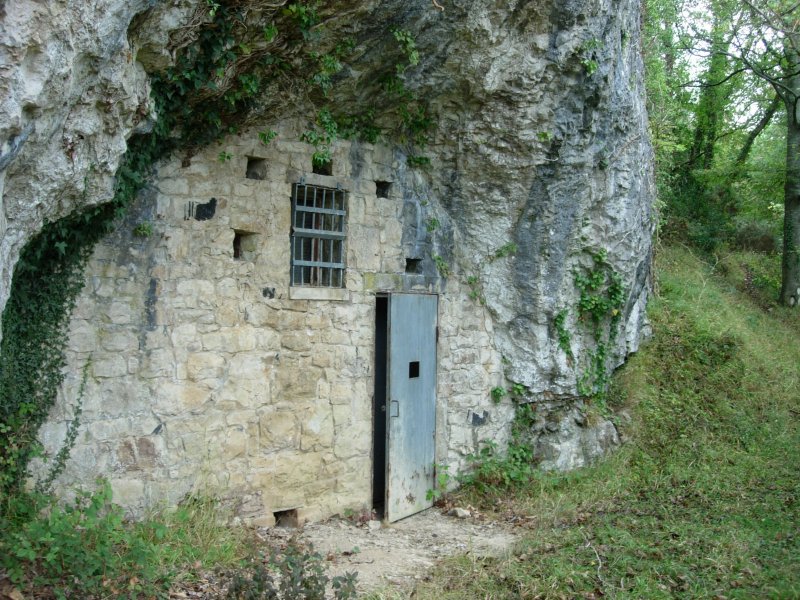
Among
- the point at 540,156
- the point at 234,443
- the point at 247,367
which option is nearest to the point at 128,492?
the point at 234,443

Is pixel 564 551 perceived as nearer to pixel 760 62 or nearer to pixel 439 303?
pixel 439 303

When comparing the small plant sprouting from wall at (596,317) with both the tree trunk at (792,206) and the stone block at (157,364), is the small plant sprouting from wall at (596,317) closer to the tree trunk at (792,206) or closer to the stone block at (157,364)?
the stone block at (157,364)

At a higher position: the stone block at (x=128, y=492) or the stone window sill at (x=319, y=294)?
the stone window sill at (x=319, y=294)

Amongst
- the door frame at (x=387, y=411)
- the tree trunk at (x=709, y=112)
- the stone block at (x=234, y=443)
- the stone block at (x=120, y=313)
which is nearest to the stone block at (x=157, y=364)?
the stone block at (x=120, y=313)

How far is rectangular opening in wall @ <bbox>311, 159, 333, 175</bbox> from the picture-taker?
6.25m

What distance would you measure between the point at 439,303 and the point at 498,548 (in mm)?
2588

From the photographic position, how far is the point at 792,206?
12719mm

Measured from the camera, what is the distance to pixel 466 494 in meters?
7.27

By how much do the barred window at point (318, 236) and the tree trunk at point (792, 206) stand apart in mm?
9857

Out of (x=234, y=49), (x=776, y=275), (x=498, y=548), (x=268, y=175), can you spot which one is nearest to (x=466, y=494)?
(x=498, y=548)

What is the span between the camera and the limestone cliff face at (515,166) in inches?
219

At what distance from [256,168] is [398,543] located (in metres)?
3.57

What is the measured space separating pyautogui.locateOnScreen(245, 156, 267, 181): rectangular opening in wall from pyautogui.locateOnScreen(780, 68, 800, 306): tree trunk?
10.7 metres

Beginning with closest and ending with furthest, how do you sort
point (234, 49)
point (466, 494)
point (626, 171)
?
point (234, 49), point (466, 494), point (626, 171)
